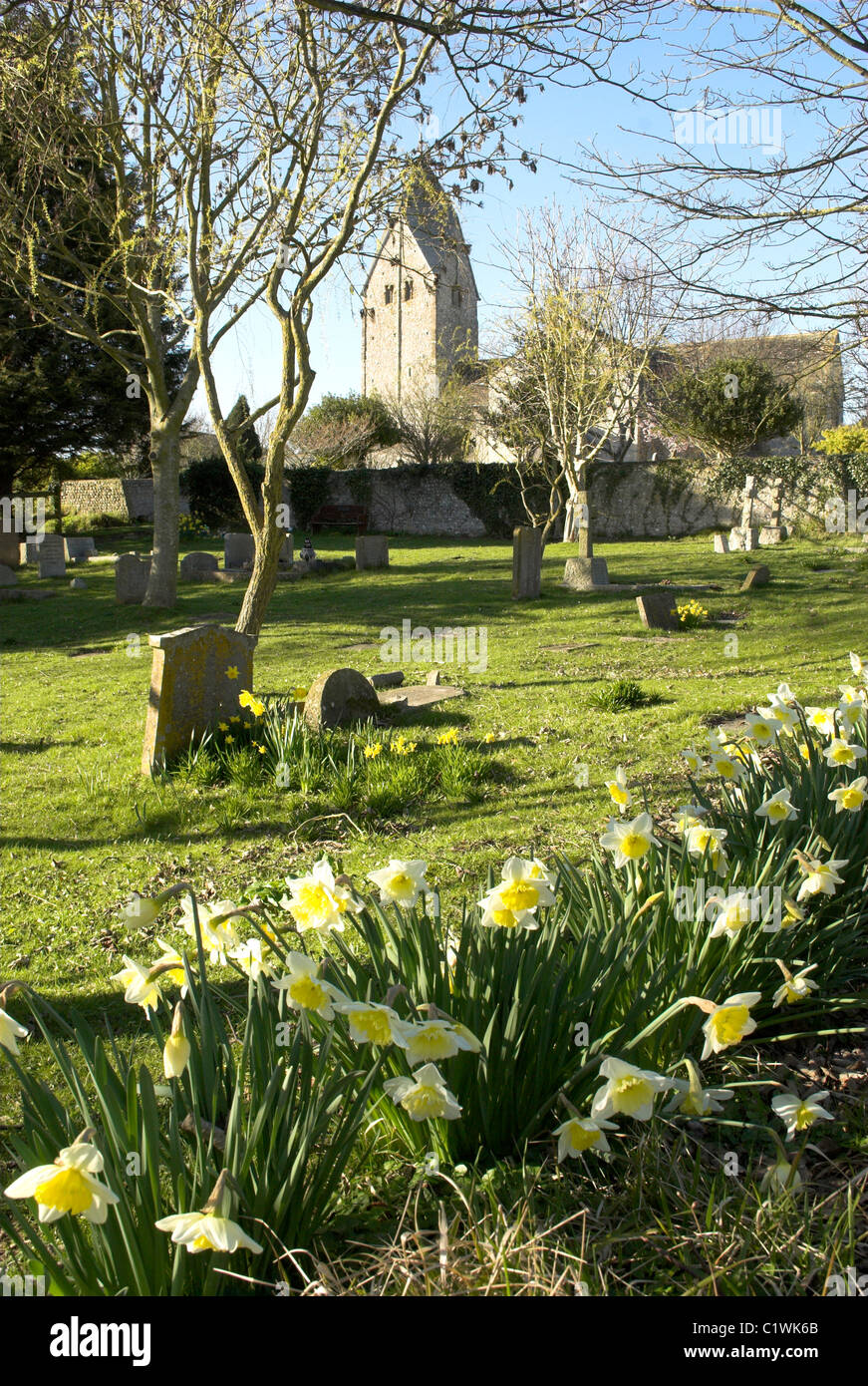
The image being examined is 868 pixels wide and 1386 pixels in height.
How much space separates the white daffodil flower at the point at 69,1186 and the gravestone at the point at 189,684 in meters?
5.10

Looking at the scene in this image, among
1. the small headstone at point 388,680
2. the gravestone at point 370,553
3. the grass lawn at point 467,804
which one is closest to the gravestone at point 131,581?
the grass lawn at point 467,804

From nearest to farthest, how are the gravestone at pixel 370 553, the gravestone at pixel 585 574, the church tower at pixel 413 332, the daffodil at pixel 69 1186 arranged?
the daffodil at pixel 69 1186
the gravestone at pixel 585 574
the gravestone at pixel 370 553
the church tower at pixel 413 332

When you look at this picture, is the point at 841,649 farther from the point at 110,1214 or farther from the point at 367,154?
the point at 110,1214

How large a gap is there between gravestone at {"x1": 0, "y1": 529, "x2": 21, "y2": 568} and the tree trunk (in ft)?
24.0

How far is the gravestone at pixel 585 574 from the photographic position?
609 inches

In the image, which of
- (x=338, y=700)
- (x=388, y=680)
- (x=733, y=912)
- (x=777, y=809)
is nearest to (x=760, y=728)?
(x=777, y=809)

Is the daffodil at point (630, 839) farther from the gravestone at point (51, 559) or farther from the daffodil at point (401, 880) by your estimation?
the gravestone at point (51, 559)

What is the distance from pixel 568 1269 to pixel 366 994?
2.76ft

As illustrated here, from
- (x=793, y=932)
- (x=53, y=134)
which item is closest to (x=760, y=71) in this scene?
(x=793, y=932)

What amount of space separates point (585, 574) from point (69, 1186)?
14.5m

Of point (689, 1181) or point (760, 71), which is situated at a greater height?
point (760, 71)

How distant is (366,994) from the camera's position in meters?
2.47

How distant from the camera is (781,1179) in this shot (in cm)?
205

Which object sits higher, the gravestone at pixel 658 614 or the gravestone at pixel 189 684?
the gravestone at pixel 658 614
